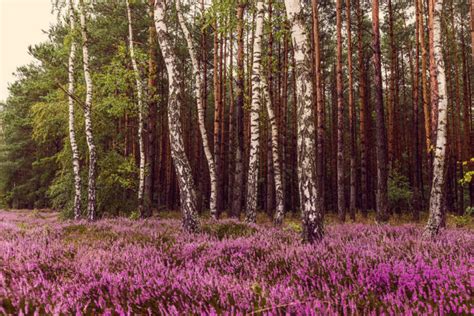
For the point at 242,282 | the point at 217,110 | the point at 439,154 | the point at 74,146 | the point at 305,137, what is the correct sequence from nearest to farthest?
the point at 242,282 < the point at 305,137 < the point at 439,154 < the point at 74,146 < the point at 217,110

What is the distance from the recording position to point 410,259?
12.4 ft

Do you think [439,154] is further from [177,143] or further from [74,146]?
[74,146]

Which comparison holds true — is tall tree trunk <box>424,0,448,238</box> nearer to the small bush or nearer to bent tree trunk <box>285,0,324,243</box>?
bent tree trunk <box>285,0,324,243</box>

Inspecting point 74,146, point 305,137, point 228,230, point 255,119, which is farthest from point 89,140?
point 305,137

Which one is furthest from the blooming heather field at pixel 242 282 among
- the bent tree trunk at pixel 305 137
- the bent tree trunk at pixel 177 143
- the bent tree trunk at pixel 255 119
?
the bent tree trunk at pixel 255 119

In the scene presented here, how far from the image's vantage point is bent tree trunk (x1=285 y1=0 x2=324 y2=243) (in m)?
5.78

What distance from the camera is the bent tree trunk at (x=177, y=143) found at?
7816 mm

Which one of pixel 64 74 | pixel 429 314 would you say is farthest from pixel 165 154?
pixel 429 314

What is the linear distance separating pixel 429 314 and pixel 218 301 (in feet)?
4.80

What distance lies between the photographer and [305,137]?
5.98 meters

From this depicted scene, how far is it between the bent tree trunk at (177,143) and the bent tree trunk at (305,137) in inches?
114

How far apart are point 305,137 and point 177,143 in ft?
10.8

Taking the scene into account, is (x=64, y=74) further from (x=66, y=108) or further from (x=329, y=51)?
(x=329, y=51)

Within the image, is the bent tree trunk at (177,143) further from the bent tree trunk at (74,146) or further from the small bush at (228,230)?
the bent tree trunk at (74,146)
